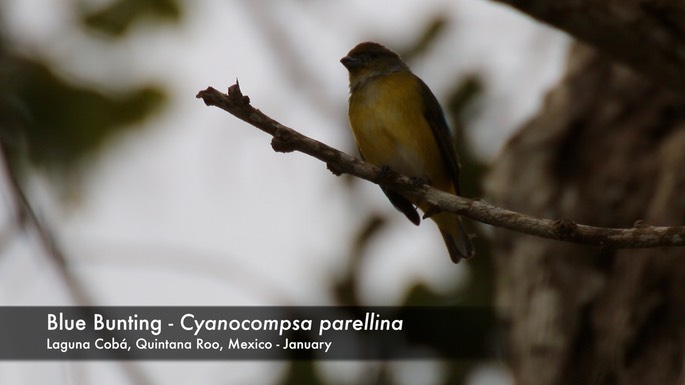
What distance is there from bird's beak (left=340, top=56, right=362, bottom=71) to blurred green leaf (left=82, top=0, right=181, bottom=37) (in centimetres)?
115

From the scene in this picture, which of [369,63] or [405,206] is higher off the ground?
[369,63]

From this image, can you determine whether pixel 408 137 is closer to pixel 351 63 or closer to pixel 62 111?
pixel 351 63

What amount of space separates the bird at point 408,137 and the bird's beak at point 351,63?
0.99 ft

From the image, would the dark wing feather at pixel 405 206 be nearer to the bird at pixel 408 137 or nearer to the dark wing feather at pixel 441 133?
the bird at pixel 408 137

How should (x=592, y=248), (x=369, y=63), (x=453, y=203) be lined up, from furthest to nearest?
(x=369, y=63) → (x=592, y=248) → (x=453, y=203)

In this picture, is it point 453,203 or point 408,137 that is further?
point 408,137

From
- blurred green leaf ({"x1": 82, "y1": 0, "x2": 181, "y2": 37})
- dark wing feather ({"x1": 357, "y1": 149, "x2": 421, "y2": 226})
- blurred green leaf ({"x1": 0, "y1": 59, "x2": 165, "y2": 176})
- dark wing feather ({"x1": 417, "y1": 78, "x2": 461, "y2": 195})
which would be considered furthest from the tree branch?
blurred green leaf ({"x1": 82, "y1": 0, "x2": 181, "y2": 37})

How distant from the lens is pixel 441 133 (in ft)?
20.0

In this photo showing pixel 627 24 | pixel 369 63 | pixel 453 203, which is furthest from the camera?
pixel 369 63

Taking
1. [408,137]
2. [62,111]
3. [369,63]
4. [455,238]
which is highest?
[369,63]

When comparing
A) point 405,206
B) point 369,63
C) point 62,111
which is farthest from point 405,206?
point 62,111

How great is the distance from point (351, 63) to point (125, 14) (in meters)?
1.51

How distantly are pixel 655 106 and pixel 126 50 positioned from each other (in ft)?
10.7

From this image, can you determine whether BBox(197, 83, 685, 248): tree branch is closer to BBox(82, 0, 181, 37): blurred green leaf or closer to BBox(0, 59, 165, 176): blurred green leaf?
BBox(0, 59, 165, 176): blurred green leaf
